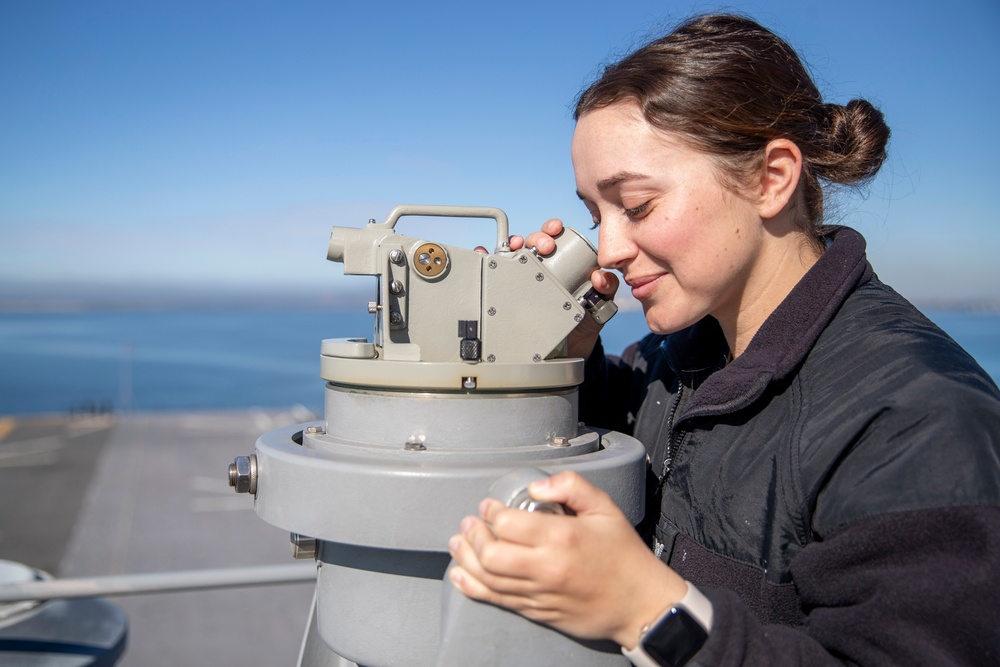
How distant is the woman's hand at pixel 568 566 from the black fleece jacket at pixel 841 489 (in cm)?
12

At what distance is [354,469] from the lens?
4.44 ft

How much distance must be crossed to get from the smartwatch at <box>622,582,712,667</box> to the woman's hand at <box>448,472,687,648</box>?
0.05 feet

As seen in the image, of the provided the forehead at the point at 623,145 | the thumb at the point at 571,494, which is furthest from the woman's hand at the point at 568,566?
the forehead at the point at 623,145

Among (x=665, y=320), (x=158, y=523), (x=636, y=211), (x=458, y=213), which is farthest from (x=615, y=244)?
(x=158, y=523)

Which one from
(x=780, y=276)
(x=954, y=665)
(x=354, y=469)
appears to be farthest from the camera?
(x=780, y=276)

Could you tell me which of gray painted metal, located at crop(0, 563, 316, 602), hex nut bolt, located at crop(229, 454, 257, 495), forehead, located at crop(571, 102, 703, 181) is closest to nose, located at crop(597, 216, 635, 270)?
forehead, located at crop(571, 102, 703, 181)

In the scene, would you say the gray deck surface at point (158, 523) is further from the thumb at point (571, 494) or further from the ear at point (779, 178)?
the thumb at point (571, 494)

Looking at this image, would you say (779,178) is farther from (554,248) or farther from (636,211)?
(554,248)

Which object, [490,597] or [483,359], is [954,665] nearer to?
[490,597]

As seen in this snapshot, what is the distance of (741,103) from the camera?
5.38 feet

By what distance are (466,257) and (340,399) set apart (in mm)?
375

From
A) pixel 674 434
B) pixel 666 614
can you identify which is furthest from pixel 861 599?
pixel 674 434

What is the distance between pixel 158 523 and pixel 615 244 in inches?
678

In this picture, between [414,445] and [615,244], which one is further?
[615,244]
